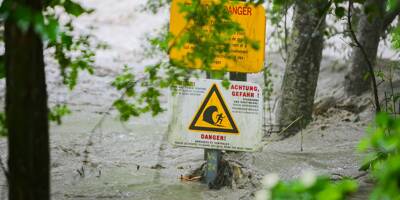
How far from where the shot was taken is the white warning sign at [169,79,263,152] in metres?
4.50

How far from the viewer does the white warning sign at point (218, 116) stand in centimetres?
450

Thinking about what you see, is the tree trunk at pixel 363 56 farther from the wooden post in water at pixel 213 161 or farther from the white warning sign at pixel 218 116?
the white warning sign at pixel 218 116

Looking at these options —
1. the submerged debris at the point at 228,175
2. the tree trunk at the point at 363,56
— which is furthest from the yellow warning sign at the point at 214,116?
the tree trunk at the point at 363,56

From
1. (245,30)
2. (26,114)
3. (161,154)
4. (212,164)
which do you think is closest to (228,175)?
(212,164)

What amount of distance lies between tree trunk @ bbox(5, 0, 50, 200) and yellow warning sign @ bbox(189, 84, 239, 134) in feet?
7.88

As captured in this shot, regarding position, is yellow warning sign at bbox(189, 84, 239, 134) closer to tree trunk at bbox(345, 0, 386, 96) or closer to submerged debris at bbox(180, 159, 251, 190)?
submerged debris at bbox(180, 159, 251, 190)

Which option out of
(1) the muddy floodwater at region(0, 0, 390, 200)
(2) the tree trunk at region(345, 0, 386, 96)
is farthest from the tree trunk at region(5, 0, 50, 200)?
(2) the tree trunk at region(345, 0, 386, 96)

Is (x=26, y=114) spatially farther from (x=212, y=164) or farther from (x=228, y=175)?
(x=228, y=175)

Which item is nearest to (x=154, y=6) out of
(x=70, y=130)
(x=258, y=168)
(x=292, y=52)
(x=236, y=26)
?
(x=70, y=130)

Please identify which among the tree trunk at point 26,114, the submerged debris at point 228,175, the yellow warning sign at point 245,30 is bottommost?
the submerged debris at point 228,175

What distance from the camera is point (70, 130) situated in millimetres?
8039

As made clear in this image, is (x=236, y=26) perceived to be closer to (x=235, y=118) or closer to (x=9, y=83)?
(x=9, y=83)

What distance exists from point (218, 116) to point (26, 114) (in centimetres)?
254

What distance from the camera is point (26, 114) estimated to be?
2.08 m
